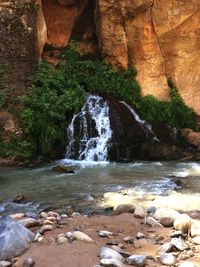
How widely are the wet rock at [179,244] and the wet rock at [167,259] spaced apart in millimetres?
236

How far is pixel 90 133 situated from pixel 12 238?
7935 mm

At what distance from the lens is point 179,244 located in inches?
208

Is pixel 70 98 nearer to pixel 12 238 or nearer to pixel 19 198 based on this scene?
pixel 19 198

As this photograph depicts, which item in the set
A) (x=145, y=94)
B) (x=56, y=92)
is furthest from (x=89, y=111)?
(x=145, y=94)

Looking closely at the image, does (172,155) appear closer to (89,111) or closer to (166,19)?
(89,111)

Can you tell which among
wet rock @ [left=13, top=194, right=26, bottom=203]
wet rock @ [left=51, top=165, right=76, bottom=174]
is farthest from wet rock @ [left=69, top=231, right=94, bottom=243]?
wet rock @ [left=51, top=165, right=76, bottom=174]

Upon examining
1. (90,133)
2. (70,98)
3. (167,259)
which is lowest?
(167,259)

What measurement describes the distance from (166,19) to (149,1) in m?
0.83

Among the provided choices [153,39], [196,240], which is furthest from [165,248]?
[153,39]

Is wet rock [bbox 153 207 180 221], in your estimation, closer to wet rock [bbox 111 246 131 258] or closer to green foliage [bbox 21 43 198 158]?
wet rock [bbox 111 246 131 258]

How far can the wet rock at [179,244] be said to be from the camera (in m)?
5.22

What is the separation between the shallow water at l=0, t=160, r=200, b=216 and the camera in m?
8.43

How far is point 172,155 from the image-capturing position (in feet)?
40.9

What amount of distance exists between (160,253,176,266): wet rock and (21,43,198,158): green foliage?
26.1 feet
